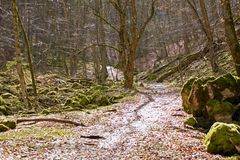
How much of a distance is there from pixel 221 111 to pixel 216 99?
0.80 metres

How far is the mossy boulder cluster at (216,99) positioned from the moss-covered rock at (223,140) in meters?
2.91

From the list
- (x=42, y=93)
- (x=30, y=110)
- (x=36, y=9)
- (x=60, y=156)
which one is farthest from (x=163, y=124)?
(x=36, y=9)

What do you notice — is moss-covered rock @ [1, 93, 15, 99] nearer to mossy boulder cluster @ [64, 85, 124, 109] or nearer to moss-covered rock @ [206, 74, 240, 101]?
mossy boulder cluster @ [64, 85, 124, 109]

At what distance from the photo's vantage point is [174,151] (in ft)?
37.9

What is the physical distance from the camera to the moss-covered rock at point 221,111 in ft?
49.2

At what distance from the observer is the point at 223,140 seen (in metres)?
11.8

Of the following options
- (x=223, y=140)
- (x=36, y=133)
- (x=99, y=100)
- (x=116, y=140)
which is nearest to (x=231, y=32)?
(x=223, y=140)

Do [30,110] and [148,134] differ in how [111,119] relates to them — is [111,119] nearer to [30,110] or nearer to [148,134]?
[148,134]

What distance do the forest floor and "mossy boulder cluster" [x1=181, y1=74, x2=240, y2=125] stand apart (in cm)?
97

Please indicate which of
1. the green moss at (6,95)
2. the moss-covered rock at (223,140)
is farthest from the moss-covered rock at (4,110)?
the moss-covered rock at (223,140)

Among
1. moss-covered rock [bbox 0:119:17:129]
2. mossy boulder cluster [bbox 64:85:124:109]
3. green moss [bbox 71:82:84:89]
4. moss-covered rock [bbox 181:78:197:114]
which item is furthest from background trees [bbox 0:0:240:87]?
moss-covered rock [bbox 0:119:17:129]

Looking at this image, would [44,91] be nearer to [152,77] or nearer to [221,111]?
[221,111]

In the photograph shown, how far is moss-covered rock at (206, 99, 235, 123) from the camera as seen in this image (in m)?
15.0

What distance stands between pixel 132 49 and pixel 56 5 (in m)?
27.4
